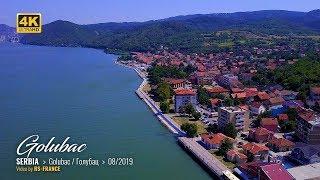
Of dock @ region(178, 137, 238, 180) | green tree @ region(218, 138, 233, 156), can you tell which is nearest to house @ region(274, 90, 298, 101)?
dock @ region(178, 137, 238, 180)

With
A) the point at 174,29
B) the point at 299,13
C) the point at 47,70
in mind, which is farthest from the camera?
the point at 299,13

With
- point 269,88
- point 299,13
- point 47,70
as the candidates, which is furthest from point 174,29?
point 299,13

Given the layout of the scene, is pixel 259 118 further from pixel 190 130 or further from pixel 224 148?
pixel 224 148

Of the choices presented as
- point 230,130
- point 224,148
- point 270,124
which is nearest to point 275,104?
point 270,124

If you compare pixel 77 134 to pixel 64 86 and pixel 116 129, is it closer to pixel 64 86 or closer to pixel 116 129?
pixel 116 129

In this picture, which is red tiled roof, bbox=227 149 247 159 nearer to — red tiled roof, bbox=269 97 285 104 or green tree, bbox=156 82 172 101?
red tiled roof, bbox=269 97 285 104

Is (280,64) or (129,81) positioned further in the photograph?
(280,64)

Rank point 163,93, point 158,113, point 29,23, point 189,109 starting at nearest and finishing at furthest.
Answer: point 29,23 → point 189,109 → point 158,113 → point 163,93
